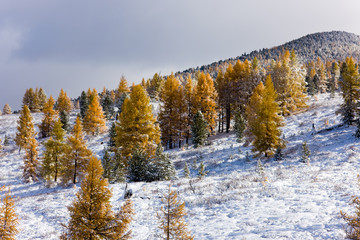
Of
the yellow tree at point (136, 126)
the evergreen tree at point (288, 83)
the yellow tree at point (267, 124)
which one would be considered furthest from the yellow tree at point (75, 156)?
the evergreen tree at point (288, 83)

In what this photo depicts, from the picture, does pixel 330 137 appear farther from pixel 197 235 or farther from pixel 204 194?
pixel 197 235

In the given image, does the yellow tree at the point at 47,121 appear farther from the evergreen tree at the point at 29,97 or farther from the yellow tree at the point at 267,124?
the yellow tree at the point at 267,124

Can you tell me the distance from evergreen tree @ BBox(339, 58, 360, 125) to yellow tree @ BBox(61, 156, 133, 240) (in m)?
29.0

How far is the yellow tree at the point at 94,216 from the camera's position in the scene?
7605 mm

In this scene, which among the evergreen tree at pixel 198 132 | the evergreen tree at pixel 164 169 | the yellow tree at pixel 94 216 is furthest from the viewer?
the evergreen tree at pixel 198 132

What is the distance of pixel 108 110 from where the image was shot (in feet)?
232

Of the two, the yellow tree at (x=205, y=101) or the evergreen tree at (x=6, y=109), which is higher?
the evergreen tree at (x=6, y=109)

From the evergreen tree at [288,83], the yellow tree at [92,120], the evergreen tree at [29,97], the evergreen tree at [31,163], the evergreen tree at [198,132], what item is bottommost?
the evergreen tree at [31,163]

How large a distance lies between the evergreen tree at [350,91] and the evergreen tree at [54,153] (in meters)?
35.3

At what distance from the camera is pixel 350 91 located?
27719 millimetres

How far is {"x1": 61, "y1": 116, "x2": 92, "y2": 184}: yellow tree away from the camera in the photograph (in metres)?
25.0

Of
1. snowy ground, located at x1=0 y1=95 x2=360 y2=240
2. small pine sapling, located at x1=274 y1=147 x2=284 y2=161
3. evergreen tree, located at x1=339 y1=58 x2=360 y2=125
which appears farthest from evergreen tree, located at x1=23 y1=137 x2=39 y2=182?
evergreen tree, located at x1=339 y1=58 x2=360 y2=125

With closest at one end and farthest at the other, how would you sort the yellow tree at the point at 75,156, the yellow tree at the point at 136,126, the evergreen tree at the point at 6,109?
1. the yellow tree at the point at 136,126
2. the yellow tree at the point at 75,156
3. the evergreen tree at the point at 6,109

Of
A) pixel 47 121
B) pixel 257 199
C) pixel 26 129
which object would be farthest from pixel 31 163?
pixel 257 199
